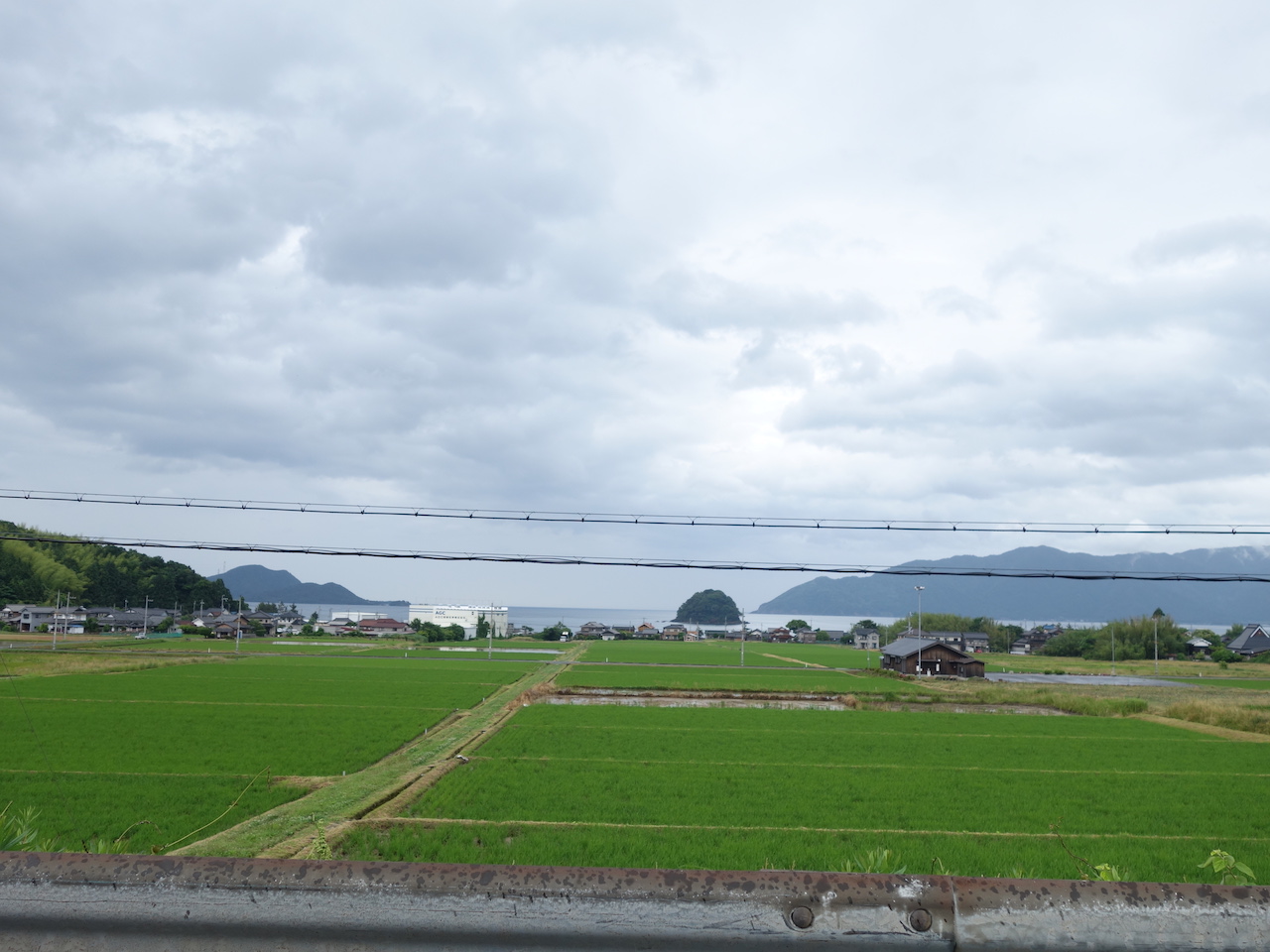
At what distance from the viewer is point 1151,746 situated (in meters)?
26.2

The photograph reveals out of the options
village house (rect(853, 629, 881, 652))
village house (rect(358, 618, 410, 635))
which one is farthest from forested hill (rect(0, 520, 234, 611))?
village house (rect(853, 629, 881, 652))

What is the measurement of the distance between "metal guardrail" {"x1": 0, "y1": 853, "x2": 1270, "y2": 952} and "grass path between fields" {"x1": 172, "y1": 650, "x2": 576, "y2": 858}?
16.8ft

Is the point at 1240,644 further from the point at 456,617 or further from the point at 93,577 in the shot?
the point at 93,577

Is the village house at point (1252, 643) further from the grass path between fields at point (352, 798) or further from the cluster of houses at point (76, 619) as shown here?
the cluster of houses at point (76, 619)

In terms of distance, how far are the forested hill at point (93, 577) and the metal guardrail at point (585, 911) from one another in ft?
294

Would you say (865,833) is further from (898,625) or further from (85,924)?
(898,625)

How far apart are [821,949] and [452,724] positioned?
2881cm

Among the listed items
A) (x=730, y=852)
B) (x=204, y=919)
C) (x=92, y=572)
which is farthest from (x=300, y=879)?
(x=92, y=572)

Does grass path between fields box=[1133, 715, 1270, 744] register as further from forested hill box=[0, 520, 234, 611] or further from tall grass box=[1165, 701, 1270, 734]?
forested hill box=[0, 520, 234, 611]

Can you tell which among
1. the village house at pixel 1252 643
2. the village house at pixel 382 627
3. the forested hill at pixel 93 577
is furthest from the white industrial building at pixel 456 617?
the village house at pixel 1252 643

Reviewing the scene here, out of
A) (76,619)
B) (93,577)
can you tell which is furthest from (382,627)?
(76,619)

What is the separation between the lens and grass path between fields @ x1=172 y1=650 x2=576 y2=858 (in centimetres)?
1232

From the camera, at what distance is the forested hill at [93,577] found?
9269 centimetres

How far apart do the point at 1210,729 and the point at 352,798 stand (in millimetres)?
33997
